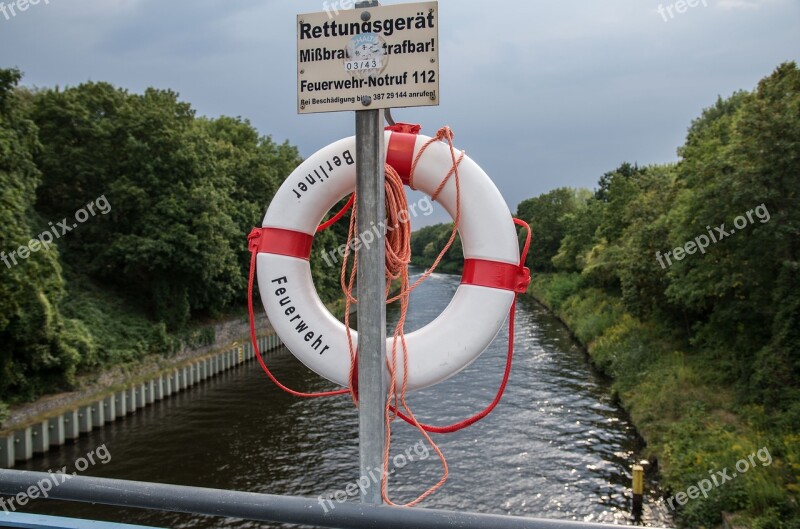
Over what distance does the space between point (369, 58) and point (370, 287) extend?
2.56 ft

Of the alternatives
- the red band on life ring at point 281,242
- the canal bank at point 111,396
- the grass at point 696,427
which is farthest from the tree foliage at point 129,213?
the red band on life ring at point 281,242

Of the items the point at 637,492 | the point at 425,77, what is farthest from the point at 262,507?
the point at 637,492

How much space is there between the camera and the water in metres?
11.2

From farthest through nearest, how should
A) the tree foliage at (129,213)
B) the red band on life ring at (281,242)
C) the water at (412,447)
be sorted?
the tree foliage at (129,213)
the water at (412,447)
the red band on life ring at (281,242)

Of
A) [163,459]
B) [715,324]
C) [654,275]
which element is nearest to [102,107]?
[163,459]

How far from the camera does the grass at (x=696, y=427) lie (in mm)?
8852

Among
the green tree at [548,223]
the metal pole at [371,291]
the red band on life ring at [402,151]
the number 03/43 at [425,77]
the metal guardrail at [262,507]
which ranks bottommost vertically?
the metal guardrail at [262,507]

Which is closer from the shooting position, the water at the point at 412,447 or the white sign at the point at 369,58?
the white sign at the point at 369,58

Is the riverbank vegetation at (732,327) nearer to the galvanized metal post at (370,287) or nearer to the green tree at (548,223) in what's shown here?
the galvanized metal post at (370,287)

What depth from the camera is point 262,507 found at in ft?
5.77

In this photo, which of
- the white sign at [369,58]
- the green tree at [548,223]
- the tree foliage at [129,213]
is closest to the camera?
the white sign at [369,58]

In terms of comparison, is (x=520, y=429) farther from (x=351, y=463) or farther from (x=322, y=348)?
(x=322, y=348)

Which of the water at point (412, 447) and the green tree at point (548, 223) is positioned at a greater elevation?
the green tree at point (548, 223)

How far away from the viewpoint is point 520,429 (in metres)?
14.6
